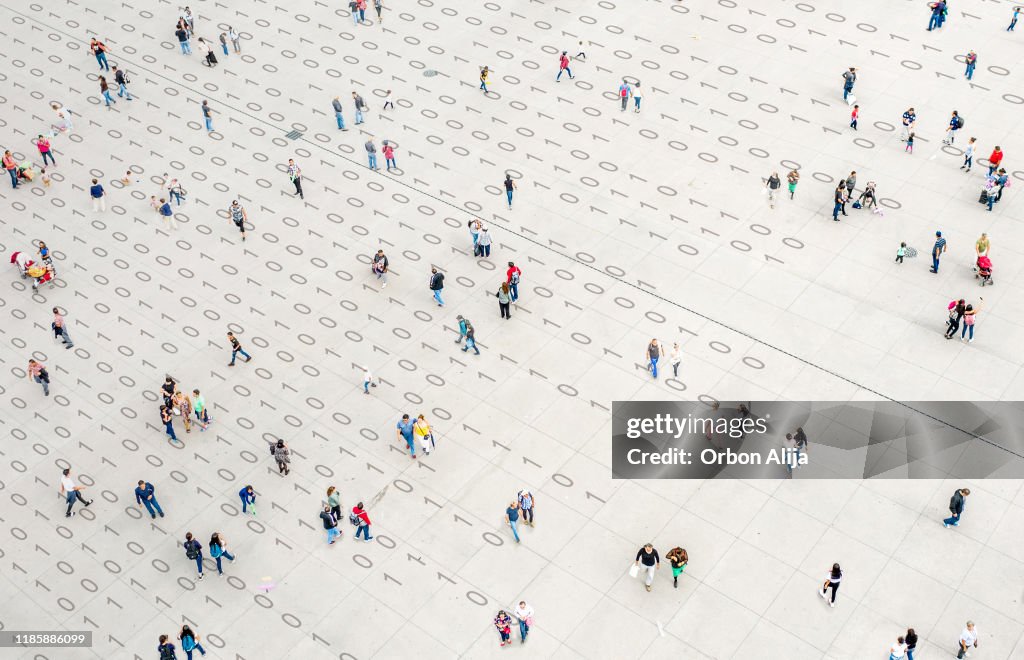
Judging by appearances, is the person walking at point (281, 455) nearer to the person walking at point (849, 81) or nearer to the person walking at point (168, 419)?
the person walking at point (168, 419)

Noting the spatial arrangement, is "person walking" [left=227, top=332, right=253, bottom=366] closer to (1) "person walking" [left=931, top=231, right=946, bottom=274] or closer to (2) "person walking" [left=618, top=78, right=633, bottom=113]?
(2) "person walking" [left=618, top=78, right=633, bottom=113]

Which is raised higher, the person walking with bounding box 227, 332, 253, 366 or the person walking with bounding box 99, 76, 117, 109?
the person walking with bounding box 99, 76, 117, 109

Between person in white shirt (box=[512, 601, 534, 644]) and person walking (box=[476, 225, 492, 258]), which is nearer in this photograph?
person in white shirt (box=[512, 601, 534, 644])

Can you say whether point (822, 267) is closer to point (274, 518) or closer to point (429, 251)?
point (429, 251)

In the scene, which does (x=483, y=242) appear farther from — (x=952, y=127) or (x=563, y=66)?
(x=952, y=127)

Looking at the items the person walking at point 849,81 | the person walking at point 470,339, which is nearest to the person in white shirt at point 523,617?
the person walking at point 470,339

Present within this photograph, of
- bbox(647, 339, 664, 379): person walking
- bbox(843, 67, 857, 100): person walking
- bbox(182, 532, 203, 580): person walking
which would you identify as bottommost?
bbox(182, 532, 203, 580): person walking

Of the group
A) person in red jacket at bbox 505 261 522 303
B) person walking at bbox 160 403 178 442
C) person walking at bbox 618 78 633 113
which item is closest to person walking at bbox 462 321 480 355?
person in red jacket at bbox 505 261 522 303
